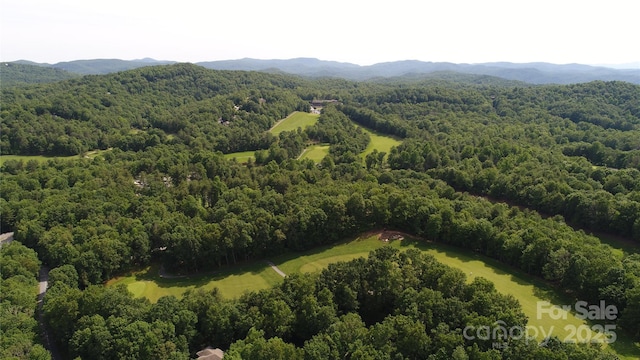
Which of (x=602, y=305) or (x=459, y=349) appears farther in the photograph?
(x=602, y=305)

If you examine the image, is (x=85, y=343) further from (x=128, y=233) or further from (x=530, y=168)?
(x=530, y=168)

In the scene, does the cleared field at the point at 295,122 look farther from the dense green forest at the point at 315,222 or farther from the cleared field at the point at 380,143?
the cleared field at the point at 380,143

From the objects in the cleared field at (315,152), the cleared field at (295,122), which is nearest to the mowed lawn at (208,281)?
the cleared field at (315,152)

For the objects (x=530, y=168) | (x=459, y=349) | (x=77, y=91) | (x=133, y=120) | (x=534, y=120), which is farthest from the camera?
(x=77, y=91)

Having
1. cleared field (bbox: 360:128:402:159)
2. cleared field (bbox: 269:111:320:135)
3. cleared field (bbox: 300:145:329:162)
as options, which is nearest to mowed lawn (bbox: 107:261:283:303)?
cleared field (bbox: 300:145:329:162)

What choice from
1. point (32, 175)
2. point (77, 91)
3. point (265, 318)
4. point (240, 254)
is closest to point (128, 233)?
point (240, 254)

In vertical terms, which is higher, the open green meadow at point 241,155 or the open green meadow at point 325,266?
the open green meadow at point 241,155

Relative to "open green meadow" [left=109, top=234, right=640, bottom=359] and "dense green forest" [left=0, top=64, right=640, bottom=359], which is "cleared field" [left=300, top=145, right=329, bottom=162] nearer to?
"dense green forest" [left=0, top=64, right=640, bottom=359]
